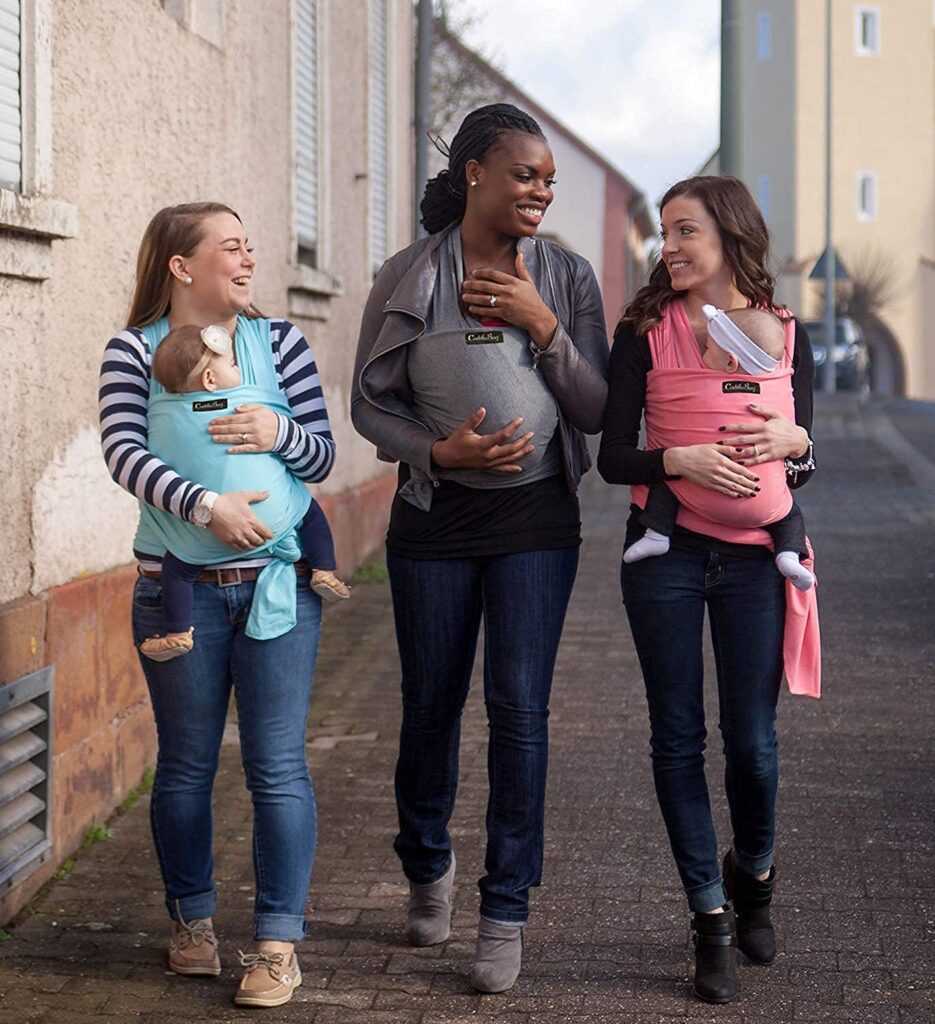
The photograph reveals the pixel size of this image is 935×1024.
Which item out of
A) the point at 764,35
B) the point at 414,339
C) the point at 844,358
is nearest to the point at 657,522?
the point at 414,339

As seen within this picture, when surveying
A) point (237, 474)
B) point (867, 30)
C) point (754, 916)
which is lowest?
point (754, 916)

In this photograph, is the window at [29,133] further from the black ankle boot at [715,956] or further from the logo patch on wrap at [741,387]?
the black ankle boot at [715,956]

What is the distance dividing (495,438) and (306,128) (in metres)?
7.00

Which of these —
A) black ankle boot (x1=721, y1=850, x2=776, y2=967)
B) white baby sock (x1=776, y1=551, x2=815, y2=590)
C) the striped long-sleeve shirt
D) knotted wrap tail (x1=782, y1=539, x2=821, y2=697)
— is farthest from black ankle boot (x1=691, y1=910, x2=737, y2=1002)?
the striped long-sleeve shirt

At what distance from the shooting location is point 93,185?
595 centimetres

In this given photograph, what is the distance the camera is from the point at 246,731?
421cm

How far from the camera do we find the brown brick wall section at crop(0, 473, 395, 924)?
5.00m

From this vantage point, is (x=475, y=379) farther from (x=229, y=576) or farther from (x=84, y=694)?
(x=84, y=694)

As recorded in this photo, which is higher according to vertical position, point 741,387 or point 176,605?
point 741,387

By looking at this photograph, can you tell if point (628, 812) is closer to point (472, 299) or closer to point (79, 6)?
point (472, 299)

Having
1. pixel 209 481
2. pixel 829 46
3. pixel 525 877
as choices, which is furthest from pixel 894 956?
pixel 829 46

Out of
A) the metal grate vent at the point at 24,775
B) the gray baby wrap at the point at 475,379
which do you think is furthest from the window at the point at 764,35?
the gray baby wrap at the point at 475,379

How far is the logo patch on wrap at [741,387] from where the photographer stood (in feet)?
13.3

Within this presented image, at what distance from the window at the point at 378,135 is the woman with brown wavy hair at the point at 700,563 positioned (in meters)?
8.97
